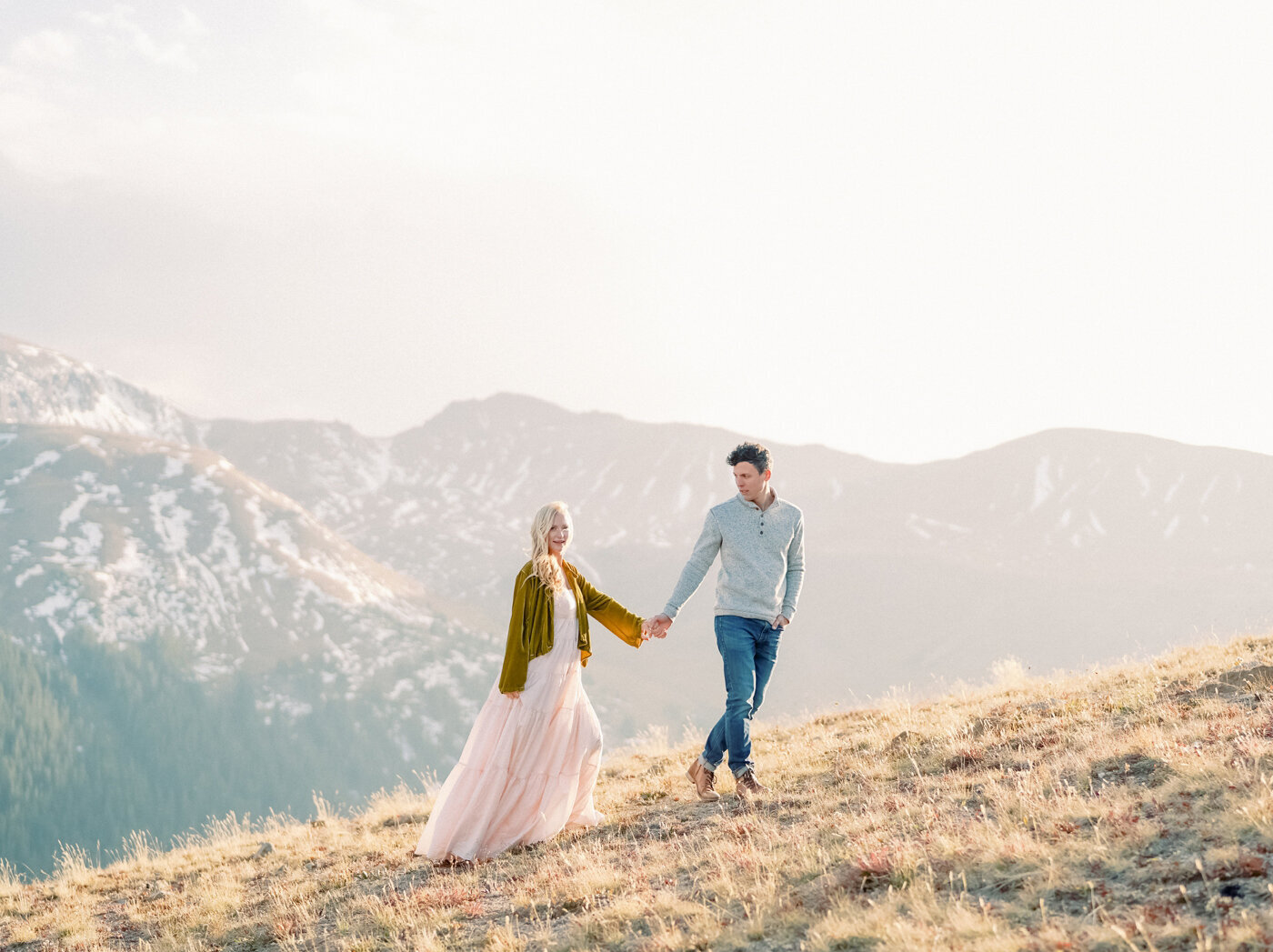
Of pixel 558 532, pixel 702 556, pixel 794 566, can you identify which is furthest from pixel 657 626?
pixel 794 566

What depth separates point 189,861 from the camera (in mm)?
9961

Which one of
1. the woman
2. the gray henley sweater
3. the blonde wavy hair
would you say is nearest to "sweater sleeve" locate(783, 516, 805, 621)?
the gray henley sweater

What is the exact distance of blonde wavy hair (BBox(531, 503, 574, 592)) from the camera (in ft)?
24.2

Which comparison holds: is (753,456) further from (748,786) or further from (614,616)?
(748,786)

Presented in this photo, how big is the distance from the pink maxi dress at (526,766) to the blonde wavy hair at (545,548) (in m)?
0.20

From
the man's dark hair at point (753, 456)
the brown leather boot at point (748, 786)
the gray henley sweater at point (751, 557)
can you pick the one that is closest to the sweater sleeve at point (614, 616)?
the gray henley sweater at point (751, 557)

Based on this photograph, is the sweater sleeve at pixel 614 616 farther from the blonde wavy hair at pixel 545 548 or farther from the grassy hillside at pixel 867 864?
the grassy hillside at pixel 867 864

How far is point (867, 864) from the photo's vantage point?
4.83m

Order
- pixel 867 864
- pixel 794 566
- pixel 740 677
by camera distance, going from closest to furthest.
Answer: pixel 867 864 < pixel 740 677 < pixel 794 566

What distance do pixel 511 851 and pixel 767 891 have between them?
9.53 feet

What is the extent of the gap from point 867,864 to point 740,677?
255cm

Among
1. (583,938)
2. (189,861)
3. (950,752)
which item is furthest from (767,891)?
(189,861)

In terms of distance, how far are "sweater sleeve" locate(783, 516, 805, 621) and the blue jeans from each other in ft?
1.16

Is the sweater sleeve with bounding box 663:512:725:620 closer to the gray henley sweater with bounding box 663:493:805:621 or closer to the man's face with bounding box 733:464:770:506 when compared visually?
the gray henley sweater with bounding box 663:493:805:621
